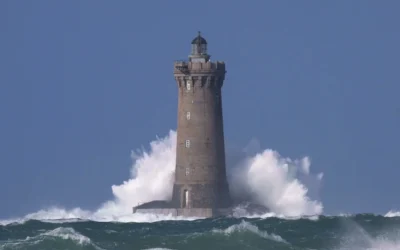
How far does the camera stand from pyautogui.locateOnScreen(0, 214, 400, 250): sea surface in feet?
318

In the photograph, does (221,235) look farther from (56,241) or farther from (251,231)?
(56,241)

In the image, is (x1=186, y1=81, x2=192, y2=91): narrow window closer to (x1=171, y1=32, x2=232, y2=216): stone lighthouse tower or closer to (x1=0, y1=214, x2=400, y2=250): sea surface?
(x1=171, y1=32, x2=232, y2=216): stone lighthouse tower

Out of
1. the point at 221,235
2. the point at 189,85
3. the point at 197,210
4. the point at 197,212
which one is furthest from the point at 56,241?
the point at 189,85

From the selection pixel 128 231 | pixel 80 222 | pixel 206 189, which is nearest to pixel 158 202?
pixel 206 189

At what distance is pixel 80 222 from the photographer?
124 m

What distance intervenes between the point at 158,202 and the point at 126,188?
7.64 meters

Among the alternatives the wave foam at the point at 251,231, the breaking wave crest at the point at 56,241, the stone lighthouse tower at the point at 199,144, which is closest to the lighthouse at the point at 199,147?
the stone lighthouse tower at the point at 199,144

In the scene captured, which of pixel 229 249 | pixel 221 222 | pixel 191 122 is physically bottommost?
pixel 229 249

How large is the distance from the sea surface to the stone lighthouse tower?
1415cm

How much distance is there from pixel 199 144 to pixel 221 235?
1307 inches

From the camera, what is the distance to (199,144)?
132750mm

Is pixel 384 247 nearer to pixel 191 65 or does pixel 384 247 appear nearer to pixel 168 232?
pixel 168 232

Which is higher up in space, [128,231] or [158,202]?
[158,202]

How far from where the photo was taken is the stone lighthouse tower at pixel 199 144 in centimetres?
13275
